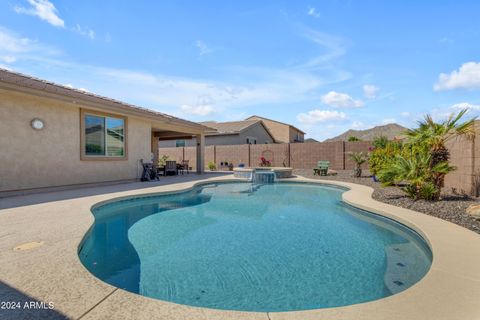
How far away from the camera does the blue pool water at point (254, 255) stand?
3.34 m

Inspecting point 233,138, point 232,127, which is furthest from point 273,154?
point 232,127

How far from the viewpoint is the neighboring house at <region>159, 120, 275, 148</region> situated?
91.4ft

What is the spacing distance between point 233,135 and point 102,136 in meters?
17.2

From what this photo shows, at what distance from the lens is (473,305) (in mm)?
2387

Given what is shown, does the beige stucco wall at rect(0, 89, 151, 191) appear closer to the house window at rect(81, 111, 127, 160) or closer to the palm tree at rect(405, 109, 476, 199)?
the house window at rect(81, 111, 127, 160)

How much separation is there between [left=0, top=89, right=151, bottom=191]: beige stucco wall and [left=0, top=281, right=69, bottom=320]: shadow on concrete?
25.4 ft

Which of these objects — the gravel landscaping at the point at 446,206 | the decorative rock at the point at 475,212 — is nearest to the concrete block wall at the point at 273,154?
the gravel landscaping at the point at 446,206

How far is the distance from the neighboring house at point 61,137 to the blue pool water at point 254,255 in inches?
137

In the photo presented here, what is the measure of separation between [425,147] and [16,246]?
1003 centimetres

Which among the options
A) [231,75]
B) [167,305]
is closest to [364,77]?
[231,75]

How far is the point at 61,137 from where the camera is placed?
9.82 metres

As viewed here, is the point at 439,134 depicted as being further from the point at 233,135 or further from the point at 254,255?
the point at 233,135

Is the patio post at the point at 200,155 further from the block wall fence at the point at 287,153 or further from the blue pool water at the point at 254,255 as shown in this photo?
the blue pool water at the point at 254,255

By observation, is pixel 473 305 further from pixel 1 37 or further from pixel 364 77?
pixel 364 77
